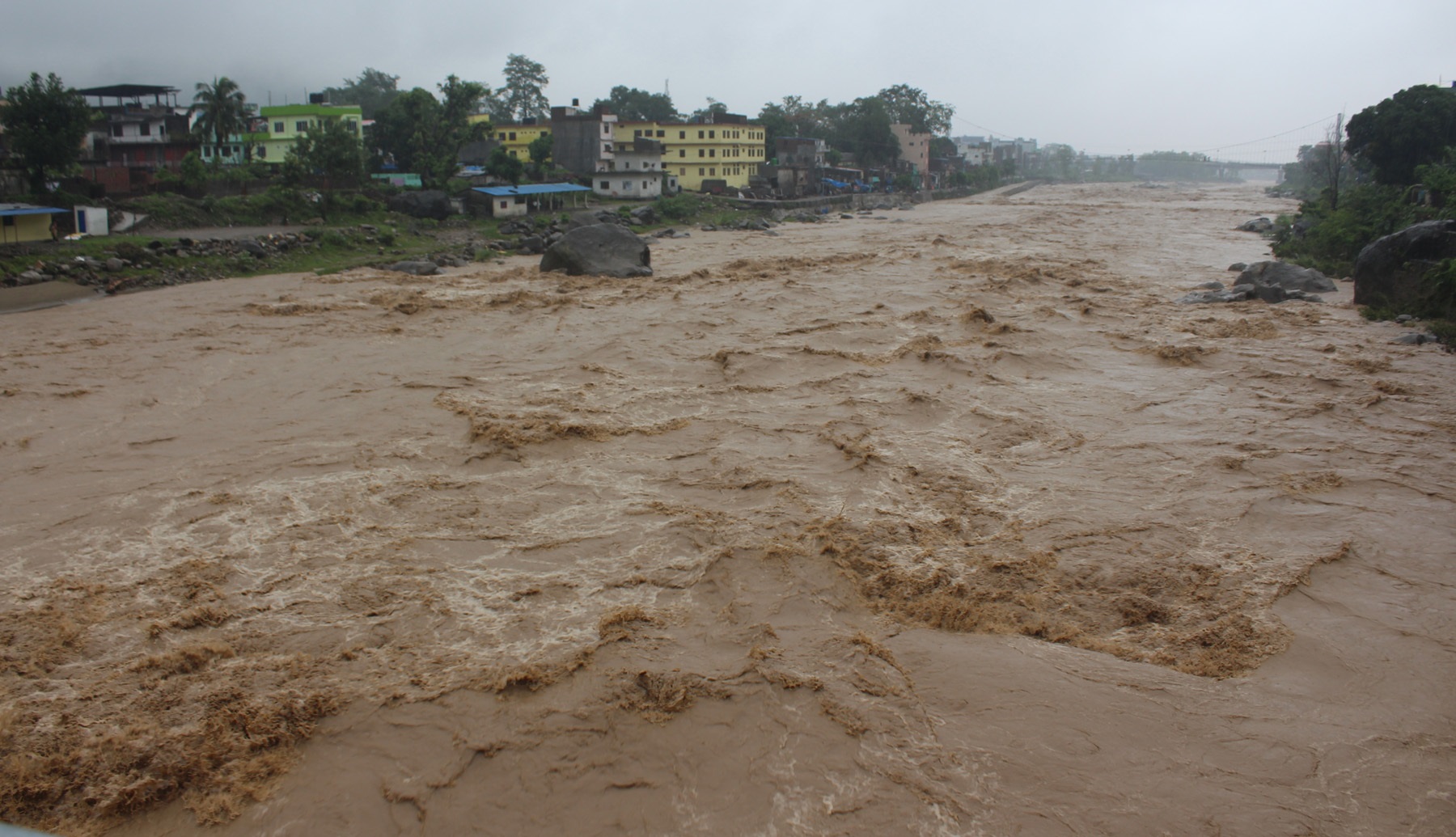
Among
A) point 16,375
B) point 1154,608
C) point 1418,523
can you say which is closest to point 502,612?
point 1154,608

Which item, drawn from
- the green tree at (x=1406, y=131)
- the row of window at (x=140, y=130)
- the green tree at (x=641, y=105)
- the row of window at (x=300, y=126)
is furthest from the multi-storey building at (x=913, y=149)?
the row of window at (x=140, y=130)

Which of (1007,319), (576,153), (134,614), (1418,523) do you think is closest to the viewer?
(134,614)

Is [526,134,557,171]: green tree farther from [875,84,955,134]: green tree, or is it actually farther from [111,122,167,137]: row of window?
[875,84,955,134]: green tree

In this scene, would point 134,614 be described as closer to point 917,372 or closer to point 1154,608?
point 1154,608

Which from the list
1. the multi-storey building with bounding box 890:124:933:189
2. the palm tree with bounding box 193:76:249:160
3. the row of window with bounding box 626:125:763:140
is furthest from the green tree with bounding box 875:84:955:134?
the palm tree with bounding box 193:76:249:160

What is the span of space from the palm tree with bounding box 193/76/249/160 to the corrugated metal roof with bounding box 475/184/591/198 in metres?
11.3

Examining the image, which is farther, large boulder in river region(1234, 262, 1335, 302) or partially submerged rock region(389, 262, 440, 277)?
partially submerged rock region(389, 262, 440, 277)

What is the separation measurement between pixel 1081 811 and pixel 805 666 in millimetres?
1604

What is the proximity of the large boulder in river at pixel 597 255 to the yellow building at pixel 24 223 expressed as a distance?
37.7 ft

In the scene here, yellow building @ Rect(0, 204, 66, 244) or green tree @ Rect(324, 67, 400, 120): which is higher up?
green tree @ Rect(324, 67, 400, 120)

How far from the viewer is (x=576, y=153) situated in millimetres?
49094

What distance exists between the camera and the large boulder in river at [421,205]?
104ft

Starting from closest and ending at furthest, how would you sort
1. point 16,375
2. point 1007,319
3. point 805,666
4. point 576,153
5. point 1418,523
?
1. point 805,666
2. point 1418,523
3. point 16,375
4. point 1007,319
5. point 576,153

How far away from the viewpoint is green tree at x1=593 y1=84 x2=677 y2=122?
7350 cm
